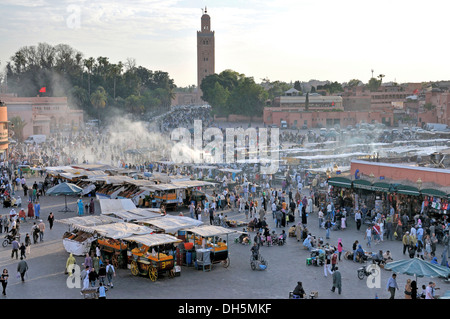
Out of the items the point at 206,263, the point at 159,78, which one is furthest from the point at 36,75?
the point at 206,263

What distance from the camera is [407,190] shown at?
19828 mm

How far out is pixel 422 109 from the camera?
3243 inches

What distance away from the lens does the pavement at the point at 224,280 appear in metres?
12.8

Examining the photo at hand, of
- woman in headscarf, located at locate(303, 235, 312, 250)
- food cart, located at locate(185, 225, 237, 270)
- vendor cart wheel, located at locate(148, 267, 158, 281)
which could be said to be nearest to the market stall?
vendor cart wheel, located at locate(148, 267, 158, 281)

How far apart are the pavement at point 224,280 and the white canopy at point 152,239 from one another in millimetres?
914

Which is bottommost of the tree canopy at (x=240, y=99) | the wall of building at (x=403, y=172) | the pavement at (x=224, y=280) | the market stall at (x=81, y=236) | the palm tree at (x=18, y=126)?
the pavement at (x=224, y=280)

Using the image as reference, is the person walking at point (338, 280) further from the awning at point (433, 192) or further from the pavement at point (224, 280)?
the awning at point (433, 192)

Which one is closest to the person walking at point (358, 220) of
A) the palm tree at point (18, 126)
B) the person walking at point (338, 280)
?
the person walking at point (338, 280)

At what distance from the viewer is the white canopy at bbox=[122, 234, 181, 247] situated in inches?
547

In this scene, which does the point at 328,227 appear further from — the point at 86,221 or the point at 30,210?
the point at 30,210

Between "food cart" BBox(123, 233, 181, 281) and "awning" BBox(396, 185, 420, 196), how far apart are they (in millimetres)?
9366

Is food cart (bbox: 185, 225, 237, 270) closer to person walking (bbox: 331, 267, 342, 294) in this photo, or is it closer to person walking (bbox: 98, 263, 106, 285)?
person walking (bbox: 98, 263, 106, 285)

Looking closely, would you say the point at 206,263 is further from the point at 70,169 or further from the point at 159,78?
the point at 159,78

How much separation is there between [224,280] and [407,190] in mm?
8956
